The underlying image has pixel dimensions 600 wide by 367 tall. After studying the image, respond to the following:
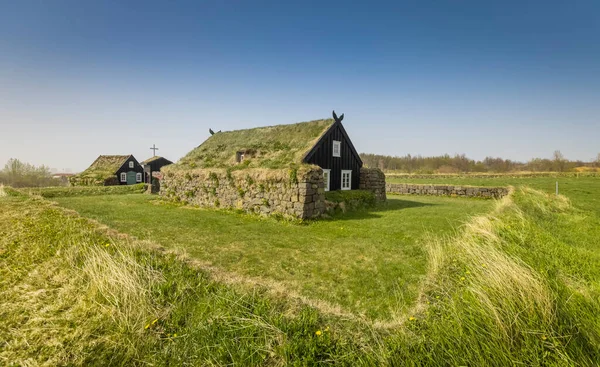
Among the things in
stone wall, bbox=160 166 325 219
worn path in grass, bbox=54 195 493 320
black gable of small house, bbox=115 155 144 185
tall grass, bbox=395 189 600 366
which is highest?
black gable of small house, bbox=115 155 144 185

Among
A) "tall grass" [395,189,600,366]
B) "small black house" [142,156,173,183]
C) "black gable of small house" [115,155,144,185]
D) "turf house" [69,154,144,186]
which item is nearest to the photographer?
"tall grass" [395,189,600,366]

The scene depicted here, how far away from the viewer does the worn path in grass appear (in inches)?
223

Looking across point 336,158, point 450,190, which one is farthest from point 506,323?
point 450,190

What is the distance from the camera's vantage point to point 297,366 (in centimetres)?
316

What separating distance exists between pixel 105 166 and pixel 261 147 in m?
42.3

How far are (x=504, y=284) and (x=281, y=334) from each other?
11.1 ft

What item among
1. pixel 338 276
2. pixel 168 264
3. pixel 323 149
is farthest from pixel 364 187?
pixel 168 264

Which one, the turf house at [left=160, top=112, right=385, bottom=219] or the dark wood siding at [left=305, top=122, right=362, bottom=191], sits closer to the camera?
the turf house at [left=160, top=112, right=385, bottom=219]

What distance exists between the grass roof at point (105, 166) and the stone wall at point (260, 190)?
33361 mm

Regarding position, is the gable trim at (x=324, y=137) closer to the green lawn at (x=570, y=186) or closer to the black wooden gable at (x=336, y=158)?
the black wooden gable at (x=336, y=158)

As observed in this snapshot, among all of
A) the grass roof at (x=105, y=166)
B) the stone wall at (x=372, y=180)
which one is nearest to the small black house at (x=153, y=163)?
the grass roof at (x=105, y=166)

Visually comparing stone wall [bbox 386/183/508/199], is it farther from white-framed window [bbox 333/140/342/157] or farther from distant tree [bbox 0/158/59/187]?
distant tree [bbox 0/158/59/187]

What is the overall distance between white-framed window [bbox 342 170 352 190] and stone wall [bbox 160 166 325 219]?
5.02 m

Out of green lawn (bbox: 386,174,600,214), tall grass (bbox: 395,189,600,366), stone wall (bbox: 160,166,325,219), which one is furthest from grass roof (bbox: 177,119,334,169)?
green lawn (bbox: 386,174,600,214)
